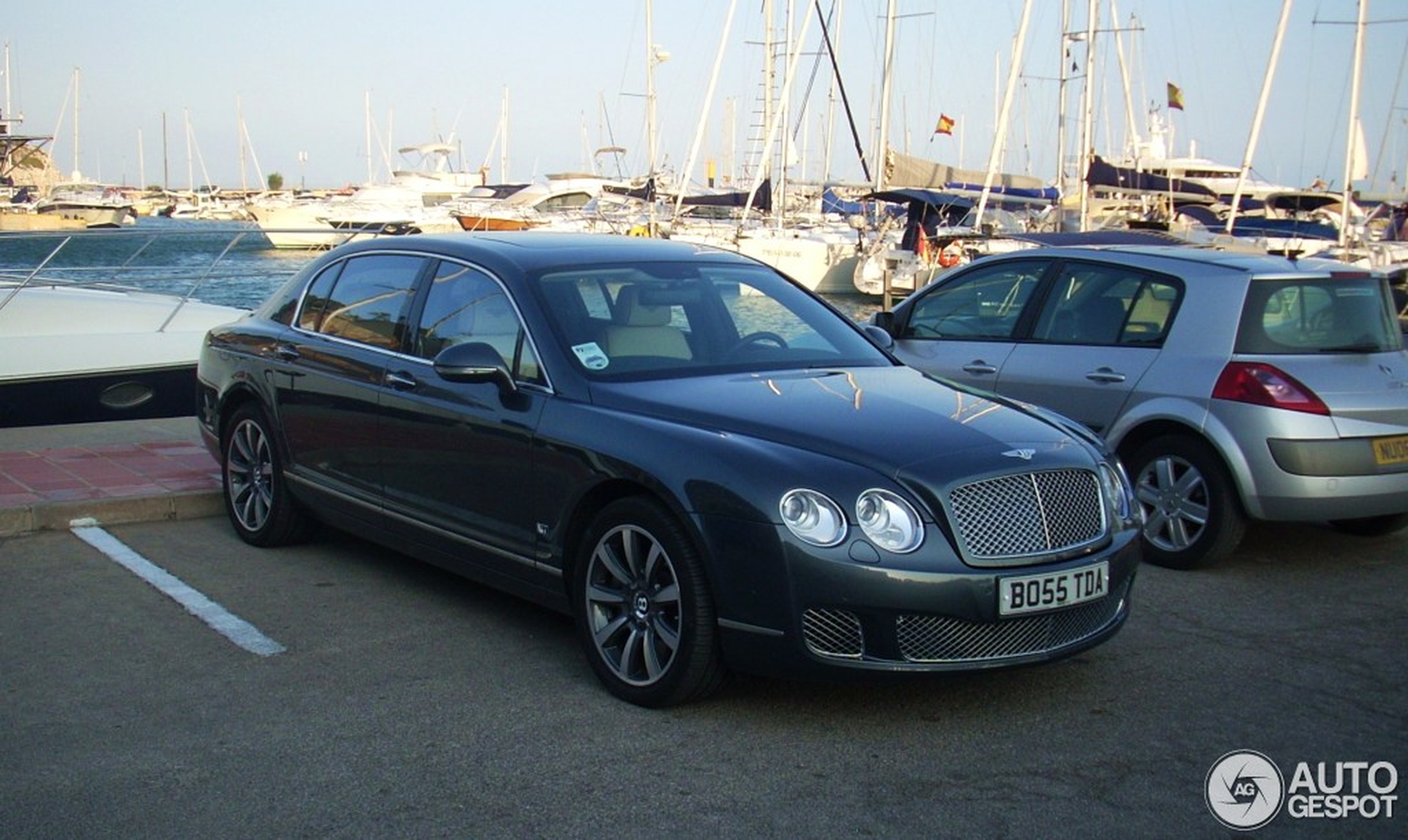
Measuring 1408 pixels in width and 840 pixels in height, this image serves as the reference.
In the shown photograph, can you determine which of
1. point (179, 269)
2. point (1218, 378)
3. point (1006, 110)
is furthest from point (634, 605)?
point (1006, 110)

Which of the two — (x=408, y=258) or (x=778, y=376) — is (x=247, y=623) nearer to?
(x=408, y=258)

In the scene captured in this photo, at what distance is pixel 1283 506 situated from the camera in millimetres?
7051

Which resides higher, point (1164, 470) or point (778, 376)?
point (778, 376)

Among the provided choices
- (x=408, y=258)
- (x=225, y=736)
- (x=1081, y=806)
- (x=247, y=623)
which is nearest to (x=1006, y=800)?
(x=1081, y=806)

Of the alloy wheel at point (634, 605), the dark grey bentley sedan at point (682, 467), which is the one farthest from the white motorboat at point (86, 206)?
the alloy wheel at point (634, 605)

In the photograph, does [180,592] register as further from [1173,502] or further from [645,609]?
[1173,502]

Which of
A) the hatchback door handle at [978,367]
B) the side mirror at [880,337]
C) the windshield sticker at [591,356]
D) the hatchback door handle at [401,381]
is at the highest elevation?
the windshield sticker at [591,356]

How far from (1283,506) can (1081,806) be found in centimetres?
337

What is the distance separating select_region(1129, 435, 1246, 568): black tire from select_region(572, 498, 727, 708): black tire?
319cm

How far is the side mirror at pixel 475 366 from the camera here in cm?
568

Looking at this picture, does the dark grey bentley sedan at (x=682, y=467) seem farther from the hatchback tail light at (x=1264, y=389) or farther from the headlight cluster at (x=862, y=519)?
the hatchback tail light at (x=1264, y=389)

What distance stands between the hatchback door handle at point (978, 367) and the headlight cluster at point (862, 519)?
12.8ft

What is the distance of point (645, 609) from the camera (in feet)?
16.7

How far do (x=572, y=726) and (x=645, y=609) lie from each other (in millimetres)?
475
